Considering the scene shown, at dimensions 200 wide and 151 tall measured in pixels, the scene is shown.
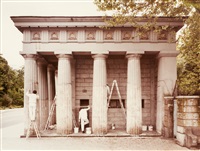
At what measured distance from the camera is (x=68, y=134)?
49.9ft

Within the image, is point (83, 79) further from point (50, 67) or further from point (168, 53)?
point (168, 53)

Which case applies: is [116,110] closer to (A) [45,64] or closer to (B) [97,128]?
(B) [97,128]

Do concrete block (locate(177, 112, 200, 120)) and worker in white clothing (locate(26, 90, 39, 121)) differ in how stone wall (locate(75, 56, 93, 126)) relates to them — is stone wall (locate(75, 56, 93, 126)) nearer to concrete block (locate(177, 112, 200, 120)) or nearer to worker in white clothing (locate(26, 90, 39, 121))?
worker in white clothing (locate(26, 90, 39, 121))

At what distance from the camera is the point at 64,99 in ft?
50.5

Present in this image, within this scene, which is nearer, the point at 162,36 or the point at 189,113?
the point at 189,113

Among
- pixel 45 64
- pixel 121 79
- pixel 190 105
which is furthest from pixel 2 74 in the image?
pixel 190 105

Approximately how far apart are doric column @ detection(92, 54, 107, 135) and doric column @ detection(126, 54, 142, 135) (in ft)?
4.97

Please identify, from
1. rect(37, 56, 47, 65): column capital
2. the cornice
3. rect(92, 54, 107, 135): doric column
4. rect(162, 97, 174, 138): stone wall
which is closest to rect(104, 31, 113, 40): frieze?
the cornice

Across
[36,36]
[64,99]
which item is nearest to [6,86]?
[36,36]

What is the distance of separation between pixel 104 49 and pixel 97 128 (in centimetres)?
482

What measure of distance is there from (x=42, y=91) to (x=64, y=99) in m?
3.08

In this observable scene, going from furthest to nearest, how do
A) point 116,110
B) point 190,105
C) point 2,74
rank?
point 2,74 < point 116,110 < point 190,105

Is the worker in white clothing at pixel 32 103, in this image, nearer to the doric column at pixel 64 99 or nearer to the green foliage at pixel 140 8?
the doric column at pixel 64 99

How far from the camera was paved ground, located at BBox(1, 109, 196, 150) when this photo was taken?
12.0m
